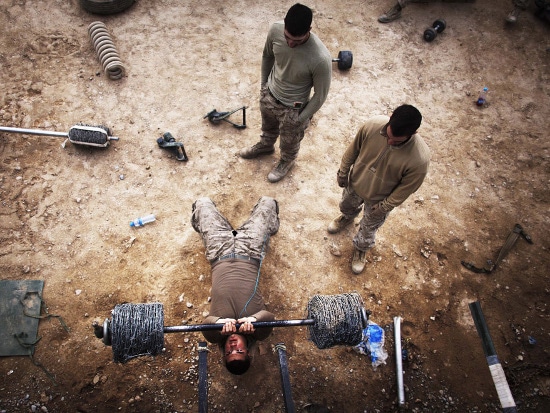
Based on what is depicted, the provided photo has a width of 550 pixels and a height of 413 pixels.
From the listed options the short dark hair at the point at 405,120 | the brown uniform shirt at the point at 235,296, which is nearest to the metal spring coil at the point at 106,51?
the brown uniform shirt at the point at 235,296

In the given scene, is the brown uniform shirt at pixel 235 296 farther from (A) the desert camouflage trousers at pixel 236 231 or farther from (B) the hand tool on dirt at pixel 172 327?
(B) the hand tool on dirt at pixel 172 327

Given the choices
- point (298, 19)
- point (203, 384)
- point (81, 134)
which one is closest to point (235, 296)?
point (203, 384)

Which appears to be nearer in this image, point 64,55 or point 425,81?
point 64,55

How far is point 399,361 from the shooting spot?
13.6ft

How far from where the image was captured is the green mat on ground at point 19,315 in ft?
13.2

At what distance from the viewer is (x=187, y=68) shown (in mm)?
6492

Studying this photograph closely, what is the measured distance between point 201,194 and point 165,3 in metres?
4.72

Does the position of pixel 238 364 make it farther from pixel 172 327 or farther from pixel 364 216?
pixel 364 216

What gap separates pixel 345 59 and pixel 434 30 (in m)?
2.37

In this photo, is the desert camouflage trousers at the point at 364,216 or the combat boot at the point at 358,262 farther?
the combat boot at the point at 358,262

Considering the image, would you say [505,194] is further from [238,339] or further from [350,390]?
[238,339]

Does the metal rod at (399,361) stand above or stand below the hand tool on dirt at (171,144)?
below

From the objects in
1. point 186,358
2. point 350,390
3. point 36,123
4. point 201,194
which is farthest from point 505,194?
point 36,123

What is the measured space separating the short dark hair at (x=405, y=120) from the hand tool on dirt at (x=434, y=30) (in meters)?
5.50
